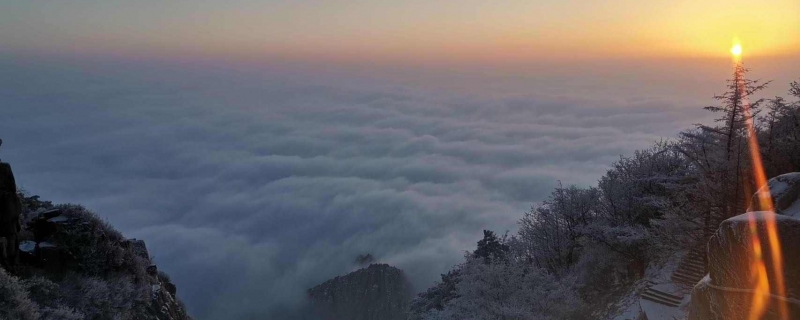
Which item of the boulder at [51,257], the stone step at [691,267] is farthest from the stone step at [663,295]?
the boulder at [51,257]

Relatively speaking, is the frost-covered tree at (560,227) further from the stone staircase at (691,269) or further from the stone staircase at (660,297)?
the stone staircase at (660,297)

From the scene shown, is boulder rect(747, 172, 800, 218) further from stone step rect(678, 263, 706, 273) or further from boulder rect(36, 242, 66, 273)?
boulder rect(36, 242, 66, 273)

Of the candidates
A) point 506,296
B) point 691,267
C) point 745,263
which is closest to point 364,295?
point 506,296

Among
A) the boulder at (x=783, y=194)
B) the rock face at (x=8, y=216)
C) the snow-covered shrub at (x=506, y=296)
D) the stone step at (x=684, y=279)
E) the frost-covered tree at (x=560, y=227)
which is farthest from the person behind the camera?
the frost-covered tree at (x=560, y=227)

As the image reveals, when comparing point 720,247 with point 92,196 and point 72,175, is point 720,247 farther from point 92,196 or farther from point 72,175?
point 72,175

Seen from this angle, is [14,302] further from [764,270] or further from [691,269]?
[691,269]
